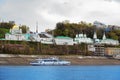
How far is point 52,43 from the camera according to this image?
149 meters

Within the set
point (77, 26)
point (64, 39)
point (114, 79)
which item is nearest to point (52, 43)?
point (64, 39)

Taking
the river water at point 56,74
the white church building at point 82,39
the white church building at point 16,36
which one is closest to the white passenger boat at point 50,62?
the white church building at point 16,36

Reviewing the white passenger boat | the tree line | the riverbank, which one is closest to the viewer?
the riverbank

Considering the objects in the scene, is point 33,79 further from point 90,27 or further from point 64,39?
point 90,27

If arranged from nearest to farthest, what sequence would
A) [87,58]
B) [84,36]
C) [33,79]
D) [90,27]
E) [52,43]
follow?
1. [33,79]
2. [87,58]
3. [52,43]
4. [84,36]
5. [90,27]

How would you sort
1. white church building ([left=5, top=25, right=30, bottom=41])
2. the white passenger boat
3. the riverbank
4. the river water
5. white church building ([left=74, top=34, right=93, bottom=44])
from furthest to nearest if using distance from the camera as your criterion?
white church building ([left=74, top=34, right=93, bottom=44]) → white church building ([left=5, top=25, right=30, bottom=41]) → the white passenger boat → the riverbank → the river water

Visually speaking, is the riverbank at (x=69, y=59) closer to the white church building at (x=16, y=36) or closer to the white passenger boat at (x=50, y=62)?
the white passenger boat at (x=50, y=62)

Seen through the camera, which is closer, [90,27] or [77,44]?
[77,44]

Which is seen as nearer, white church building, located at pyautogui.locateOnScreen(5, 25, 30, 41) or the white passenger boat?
the white passenger boat

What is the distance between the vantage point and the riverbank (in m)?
113

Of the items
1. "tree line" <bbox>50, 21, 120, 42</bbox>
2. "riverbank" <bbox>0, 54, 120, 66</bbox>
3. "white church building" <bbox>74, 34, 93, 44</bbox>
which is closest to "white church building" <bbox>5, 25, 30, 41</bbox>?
"riverbank" <bbox>0, 54, 120, 66</bbox>

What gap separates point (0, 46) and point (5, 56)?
10.1 metres

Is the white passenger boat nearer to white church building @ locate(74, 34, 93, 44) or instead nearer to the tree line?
white church building @ locate(74, 34, 93, 44)

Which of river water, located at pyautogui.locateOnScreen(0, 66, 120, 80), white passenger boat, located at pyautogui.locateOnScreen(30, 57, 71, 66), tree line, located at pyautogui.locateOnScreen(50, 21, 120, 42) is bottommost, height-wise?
Answer: river water, located at pyautogui.locateOnScreen(0, 66, 120, 80)
